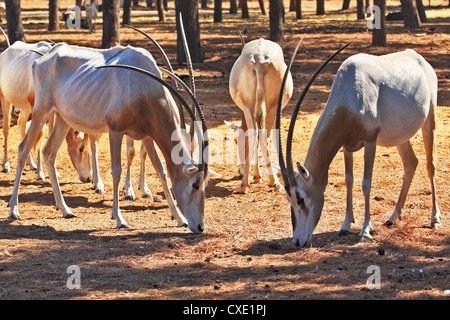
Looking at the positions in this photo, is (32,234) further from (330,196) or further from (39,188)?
(330,196)

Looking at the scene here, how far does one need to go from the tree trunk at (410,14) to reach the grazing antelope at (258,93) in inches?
665

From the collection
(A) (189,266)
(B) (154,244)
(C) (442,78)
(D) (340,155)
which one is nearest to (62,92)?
(B) (154,244)

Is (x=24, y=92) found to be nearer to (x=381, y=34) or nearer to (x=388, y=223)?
(x=388, y=223)

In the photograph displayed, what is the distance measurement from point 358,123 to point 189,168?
5.70ft

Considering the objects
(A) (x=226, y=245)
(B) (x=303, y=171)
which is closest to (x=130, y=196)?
(A) (x=226, y=245)

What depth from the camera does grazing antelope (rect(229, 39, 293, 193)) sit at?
1001 centimetres

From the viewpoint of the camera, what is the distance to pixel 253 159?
419 inches

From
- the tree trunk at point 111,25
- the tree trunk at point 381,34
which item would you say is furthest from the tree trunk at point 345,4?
the tree trunk at point 111,25

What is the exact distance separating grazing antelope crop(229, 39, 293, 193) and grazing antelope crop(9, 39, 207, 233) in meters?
2.03

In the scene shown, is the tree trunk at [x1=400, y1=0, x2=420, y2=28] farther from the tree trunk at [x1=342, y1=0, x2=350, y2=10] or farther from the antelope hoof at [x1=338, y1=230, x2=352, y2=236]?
the antelope hoof at [x1=338, y1=230, x2=352, y2=236]

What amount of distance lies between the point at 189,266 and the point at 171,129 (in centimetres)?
176

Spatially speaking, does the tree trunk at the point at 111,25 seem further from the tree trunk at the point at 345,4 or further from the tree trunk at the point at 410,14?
the tree trunk at the point at 345,4

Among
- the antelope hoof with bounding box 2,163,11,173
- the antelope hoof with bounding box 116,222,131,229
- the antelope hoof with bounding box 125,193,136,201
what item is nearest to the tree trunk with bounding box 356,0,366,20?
the antelope hoof with bounding box 2,163,11,173

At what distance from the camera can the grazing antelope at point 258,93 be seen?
1001 centimetres
